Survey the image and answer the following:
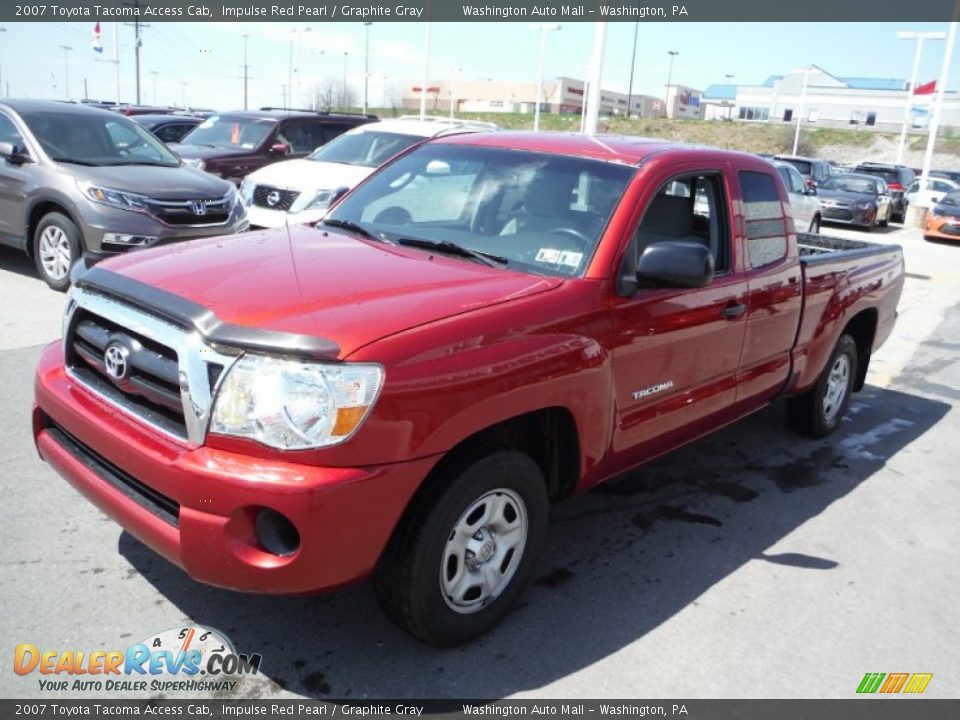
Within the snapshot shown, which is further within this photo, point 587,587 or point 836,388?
point 836,388

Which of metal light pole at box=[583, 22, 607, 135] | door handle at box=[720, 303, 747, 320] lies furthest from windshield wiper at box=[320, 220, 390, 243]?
metal light pole at box=[583, 22, 607, 135]

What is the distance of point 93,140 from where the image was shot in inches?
343

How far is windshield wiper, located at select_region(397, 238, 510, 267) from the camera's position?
3496mm

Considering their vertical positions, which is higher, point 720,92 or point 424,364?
point 720,92

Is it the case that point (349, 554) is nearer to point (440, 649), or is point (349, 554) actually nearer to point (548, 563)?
point (440, 649)

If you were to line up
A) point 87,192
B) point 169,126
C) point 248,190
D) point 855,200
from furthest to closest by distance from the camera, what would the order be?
point 855,200 → point 169,126 → point 248,190 → point 87,192

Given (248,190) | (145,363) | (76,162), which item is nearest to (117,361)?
(145,363)

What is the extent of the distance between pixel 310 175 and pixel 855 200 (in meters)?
15.5

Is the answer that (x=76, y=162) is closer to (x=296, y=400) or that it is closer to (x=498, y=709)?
(x=296, y=400)

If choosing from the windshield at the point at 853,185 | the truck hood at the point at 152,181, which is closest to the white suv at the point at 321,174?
the truck hood at the point at 152,181

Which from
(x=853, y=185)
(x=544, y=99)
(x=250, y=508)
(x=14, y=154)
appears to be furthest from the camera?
(x=544, y=99)

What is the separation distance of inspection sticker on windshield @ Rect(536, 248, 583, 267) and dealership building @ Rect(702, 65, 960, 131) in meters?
86.4

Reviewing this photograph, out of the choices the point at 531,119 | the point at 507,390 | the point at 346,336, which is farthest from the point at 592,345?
Answer: the point at 531,119

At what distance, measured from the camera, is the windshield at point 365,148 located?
10.6 meters
